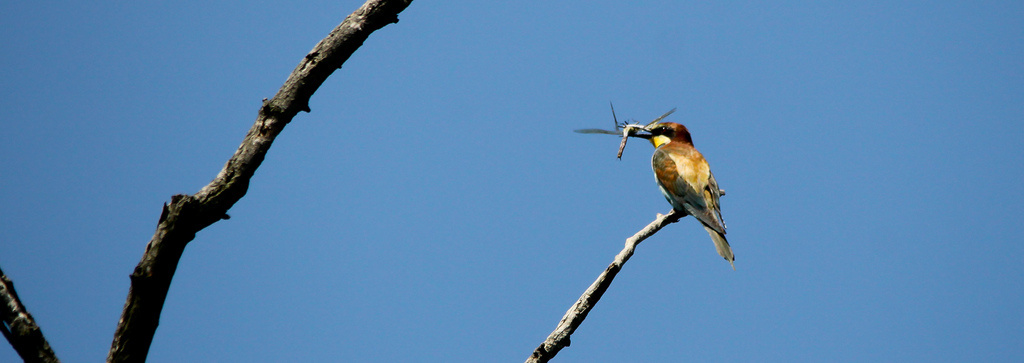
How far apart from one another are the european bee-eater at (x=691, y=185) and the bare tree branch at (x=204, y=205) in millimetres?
3623

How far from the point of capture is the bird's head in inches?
284

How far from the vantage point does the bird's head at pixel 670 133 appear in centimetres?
720

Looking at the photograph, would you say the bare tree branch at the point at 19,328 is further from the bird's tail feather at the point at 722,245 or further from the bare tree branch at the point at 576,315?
the bird's tail feather at the point at 722,245

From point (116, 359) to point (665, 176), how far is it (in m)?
4.77

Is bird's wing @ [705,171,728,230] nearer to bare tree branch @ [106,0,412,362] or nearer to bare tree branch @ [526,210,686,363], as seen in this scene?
bare tree branch @ [526,210,686,363]

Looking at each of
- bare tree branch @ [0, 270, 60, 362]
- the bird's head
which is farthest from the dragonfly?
bare tree branch @ [0, 270, 60, 362]

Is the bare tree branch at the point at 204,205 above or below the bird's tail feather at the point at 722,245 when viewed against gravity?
below

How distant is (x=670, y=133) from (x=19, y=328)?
20.1ft

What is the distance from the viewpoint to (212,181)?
93.4 inches

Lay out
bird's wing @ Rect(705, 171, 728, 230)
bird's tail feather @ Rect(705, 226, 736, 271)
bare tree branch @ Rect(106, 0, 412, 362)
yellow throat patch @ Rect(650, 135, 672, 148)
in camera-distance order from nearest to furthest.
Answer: bare tree branch @ Rect(106, 0, 412, 362) < bird's tail feather @ Rect(705, 226, 736, 271) < bird's wing @ Rect(705, 171, 728, 230) < yellow throat patch @ Rect(650, 135, 672, 148)

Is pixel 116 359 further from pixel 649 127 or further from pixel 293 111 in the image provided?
pixel 649 127

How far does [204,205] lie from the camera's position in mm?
2336

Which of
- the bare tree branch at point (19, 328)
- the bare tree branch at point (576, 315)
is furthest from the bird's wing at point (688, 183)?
the bare tree branch at point (19, 328)

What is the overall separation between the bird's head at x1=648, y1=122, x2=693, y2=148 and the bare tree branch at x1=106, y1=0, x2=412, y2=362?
5.16m
